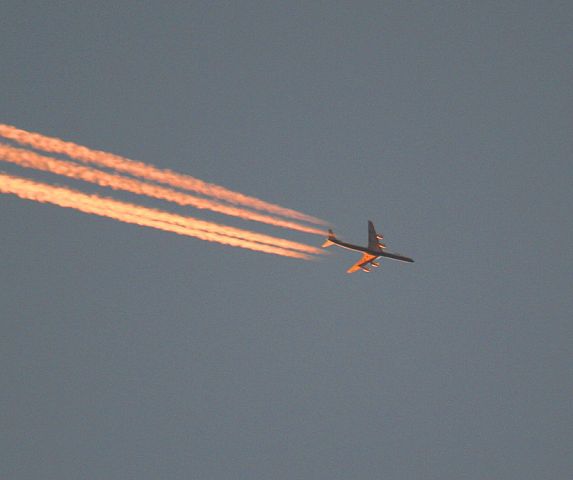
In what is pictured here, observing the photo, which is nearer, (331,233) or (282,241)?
(282,241)

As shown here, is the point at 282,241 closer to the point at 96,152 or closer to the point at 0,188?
the point at 96,152

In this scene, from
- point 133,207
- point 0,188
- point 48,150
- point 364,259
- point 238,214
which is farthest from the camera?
point 364,259

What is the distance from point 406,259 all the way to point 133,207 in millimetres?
27459

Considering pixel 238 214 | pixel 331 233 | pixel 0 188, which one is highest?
pixel 331 233

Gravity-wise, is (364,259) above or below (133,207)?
above

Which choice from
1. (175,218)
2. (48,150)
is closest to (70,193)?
(48,150)

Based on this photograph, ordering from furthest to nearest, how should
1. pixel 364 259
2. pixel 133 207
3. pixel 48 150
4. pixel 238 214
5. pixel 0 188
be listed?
pixel 364 259
pixel 238 214
pixel 133 207
pixel 48 150
pixel 0 188

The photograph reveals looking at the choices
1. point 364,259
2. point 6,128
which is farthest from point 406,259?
point 6,128

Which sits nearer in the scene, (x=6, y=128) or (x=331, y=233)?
(x=6, y=128)

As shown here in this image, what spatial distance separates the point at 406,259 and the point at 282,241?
18.2 m

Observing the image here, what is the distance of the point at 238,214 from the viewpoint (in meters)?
40.8

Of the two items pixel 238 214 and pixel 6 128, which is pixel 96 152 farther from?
pixel 238 214

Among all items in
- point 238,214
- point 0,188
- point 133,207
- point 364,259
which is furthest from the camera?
point 364,259

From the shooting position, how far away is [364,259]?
Answer: 187ft
